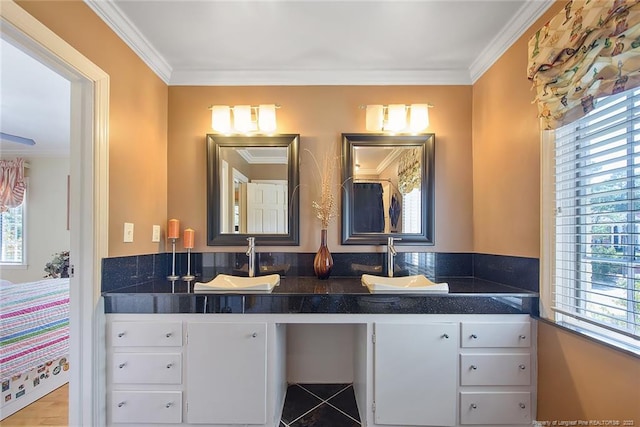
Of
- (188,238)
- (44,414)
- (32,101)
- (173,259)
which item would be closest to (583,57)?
(188,238)

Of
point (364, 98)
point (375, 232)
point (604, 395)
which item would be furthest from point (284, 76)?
point (604, 395)

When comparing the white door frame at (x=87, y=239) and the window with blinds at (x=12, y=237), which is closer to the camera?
the white door frame at (x=87, y=239)

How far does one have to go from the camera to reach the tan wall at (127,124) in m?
1.38

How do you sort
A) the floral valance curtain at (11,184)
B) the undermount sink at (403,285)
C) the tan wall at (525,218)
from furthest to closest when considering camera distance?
the floral valance curtain at (11,184) → the undermount sink at (403,285) → the tan wall at (525,218)

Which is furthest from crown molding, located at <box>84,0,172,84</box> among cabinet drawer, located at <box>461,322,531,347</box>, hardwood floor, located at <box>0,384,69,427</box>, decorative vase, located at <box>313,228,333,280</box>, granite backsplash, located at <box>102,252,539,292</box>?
cabinet drawer, located at <box>461,322,531,347</box>

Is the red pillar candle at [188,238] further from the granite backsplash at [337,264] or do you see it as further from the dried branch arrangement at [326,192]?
the dried branch arrangement at [326,192]

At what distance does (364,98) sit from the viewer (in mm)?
2117

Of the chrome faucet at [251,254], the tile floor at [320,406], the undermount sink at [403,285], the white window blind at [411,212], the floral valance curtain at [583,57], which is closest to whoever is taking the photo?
the floral valance curtain at [583,57]

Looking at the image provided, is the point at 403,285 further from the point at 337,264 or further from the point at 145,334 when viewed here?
the point at 145,334

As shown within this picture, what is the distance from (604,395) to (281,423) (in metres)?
1.56

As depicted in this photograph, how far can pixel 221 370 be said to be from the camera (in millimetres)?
1535

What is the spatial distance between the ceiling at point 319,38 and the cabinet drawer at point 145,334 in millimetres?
1627

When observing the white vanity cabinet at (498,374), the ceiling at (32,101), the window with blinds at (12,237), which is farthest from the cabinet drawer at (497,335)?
the window with blinds at (12,237)

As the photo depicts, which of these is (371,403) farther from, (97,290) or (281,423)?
(97,290)
